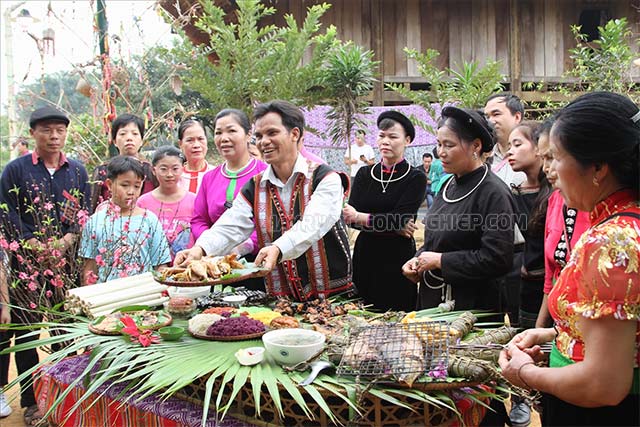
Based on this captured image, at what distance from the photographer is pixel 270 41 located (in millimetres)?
7457

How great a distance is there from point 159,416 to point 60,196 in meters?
2.59

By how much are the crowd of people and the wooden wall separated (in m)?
5.78

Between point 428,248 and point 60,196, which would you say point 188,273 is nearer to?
point 428,248

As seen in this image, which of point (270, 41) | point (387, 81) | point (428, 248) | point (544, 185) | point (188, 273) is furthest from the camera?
point (387, 81)

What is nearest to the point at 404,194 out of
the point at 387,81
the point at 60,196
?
the point at 60,196

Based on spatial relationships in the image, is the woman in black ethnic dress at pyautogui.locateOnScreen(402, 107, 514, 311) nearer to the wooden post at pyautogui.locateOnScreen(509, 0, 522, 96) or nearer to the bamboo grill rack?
the bamboo grill rack

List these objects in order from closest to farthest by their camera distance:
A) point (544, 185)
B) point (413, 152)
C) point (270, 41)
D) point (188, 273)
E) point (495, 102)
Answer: point (188, 273)
point (544, 185)
point (495, 102)
point (270, 41)
point (413, 152)

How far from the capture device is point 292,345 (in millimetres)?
2010

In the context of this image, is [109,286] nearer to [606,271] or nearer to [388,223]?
[388,223]

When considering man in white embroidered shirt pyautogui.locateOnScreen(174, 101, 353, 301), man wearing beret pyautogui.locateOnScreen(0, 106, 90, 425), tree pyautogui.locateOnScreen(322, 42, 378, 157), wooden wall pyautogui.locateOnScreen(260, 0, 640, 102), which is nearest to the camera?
man in white embroidered shirt pyautogui.locateOnScreen(174, 101, 353, 301)

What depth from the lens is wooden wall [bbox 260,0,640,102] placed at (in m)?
9.66

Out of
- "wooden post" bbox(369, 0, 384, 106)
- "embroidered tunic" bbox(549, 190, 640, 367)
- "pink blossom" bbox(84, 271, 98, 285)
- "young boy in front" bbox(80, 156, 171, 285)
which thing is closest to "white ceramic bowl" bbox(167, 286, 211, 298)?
"young boy in front" bbox(80, 156, 171, 285)

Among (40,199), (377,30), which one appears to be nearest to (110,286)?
(40,199)

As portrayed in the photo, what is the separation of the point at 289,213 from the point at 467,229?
106 centimetres
